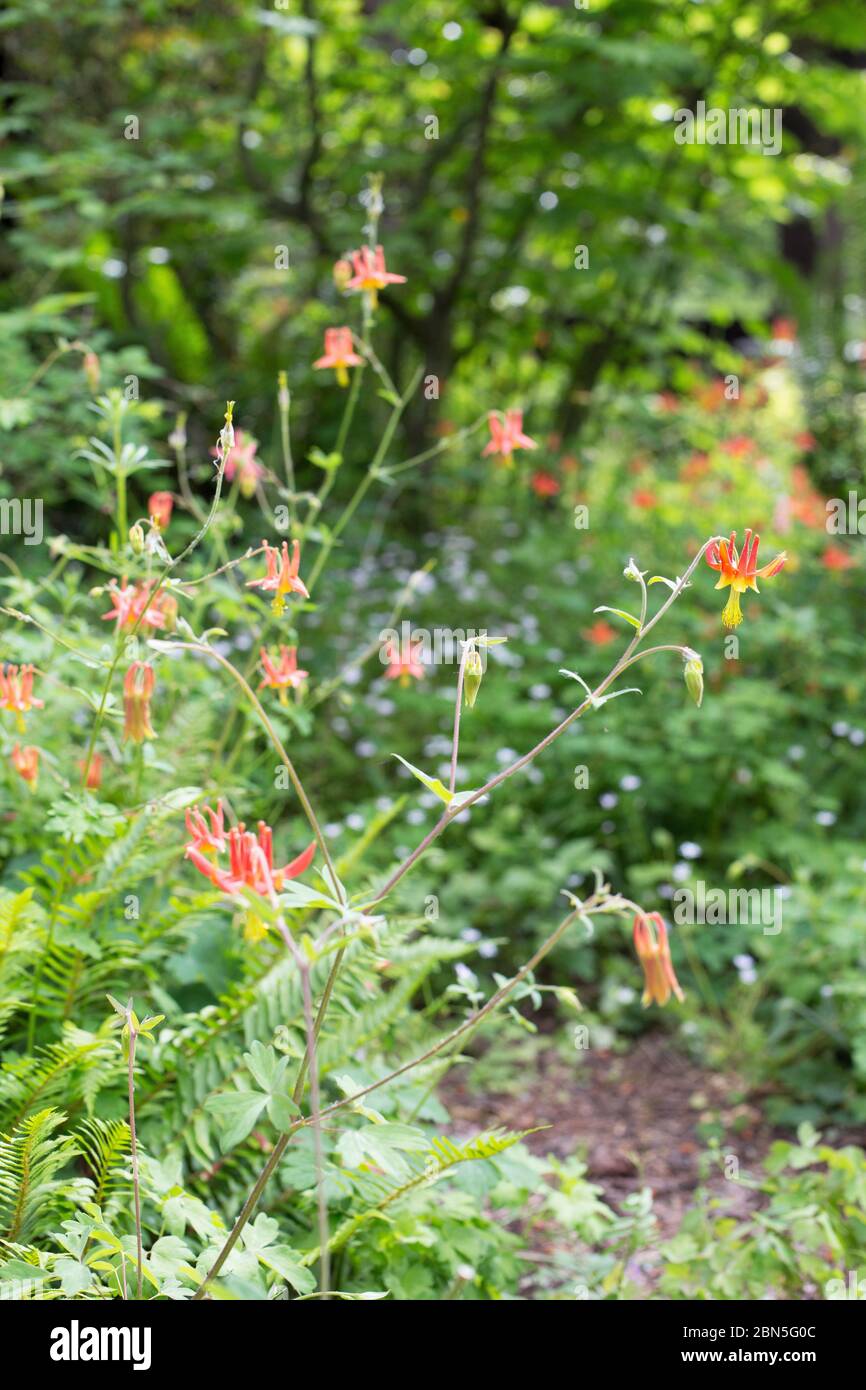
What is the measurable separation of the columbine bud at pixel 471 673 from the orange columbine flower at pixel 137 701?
49cm

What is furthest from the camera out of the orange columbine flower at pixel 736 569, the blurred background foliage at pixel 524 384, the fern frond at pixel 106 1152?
the blurred background foliage at pixel 524 384

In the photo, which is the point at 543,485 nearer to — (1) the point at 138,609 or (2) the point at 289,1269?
(1) the point at 138,609

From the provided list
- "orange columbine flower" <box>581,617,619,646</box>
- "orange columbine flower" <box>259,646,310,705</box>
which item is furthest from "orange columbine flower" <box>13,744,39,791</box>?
"orange columbine flower" <box>581,617,619,646</box>

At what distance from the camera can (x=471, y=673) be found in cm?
152

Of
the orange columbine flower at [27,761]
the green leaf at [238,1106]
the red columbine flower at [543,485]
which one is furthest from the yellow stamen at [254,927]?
the red columbine flower at [543,485]

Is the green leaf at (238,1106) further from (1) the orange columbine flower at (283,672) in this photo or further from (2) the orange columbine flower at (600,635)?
(2) the orange columbine flower at (600,635)

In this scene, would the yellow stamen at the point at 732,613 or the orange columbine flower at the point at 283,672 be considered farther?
the orange columbine flower at the point at 283,672

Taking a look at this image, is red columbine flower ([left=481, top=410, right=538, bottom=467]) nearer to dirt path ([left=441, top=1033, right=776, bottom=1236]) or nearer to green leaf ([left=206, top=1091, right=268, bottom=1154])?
green leaf ([left=206, top=1091, right=268, bottom=1154])

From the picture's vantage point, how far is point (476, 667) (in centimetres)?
152

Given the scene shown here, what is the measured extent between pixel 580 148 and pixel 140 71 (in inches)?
80.1

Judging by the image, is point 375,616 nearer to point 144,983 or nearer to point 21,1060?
point 144,983

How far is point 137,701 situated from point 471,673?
0.51m

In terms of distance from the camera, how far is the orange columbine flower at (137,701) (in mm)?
1759

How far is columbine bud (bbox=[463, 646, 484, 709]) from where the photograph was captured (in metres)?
1.52
